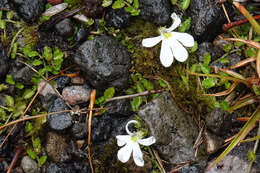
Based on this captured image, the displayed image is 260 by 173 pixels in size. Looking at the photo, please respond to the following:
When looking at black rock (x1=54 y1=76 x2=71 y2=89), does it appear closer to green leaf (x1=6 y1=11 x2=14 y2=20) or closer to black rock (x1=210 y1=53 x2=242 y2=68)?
green leaf (x1=6 y1=11 x2=14 y2=20)

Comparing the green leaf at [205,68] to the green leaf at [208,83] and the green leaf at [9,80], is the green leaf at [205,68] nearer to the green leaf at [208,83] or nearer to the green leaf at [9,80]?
the green leaf at [208,83]

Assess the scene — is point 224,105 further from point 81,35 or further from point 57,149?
point 57,149

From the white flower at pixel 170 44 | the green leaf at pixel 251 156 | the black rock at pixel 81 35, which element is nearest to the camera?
the green leaf at pixel 251 156

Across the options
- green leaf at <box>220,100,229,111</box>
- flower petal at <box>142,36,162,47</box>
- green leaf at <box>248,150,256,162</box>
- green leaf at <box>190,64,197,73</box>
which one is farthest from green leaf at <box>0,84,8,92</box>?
green leaf at <box>248,150,256,162</box>

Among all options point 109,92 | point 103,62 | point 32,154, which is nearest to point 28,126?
point 32,154

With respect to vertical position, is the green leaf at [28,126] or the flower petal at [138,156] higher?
the green leaf at [28,126]

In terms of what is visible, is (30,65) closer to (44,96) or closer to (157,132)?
(44,96)

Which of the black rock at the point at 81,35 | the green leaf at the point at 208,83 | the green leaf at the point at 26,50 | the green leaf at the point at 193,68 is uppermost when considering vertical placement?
the black rock at the point at 81,35

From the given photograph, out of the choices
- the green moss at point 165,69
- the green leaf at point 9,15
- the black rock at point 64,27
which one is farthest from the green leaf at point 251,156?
the green leaf at point 9,15

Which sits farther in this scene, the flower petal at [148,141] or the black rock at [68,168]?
the black rock at [68,168]
